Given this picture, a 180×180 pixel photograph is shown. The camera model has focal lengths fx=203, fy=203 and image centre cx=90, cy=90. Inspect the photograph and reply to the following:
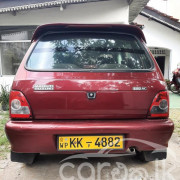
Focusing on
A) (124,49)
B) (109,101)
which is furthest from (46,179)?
(124,49)

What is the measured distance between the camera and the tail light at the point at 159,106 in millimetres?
2012

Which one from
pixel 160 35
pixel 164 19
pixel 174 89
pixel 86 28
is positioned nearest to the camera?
pixel 86 28

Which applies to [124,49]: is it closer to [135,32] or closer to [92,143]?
[135,32]

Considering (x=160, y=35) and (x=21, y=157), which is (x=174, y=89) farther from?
(x=21, y=157)

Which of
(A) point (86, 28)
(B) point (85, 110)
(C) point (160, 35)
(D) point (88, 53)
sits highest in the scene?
(C) point (160, 35)

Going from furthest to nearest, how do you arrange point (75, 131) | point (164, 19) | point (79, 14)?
point (164, 19)
point (79, 14)
point (75, 131)

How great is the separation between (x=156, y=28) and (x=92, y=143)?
9936 mm

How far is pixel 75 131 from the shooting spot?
189 centimetres

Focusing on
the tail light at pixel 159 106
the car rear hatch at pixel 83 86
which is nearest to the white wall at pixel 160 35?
the car rear hatch at pixel 83 86

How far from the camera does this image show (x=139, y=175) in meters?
2.29

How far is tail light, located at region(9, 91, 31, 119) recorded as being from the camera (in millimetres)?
1947

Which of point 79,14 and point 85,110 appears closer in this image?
point 85,110

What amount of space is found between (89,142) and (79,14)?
5441 millimetres

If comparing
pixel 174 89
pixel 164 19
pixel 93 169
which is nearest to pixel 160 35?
pixel 164 19
